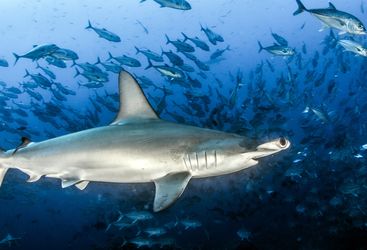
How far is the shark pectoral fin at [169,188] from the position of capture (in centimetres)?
255

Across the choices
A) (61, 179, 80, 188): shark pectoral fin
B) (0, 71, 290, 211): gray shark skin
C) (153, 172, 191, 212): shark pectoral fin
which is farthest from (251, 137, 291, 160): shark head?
(61, 179, 80, 188): shark pectoral fin

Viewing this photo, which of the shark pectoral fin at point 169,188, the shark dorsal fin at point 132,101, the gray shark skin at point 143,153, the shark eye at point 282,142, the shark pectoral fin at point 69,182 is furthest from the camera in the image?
the shark dorsal fin at point 132,101

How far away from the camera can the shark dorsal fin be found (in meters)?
3.35

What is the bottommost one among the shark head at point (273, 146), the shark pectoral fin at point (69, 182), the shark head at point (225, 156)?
the shark pectoral fin at point (69, 182)

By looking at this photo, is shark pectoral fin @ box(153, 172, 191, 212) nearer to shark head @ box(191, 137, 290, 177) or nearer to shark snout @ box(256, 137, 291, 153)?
shark head @ box(191, 137, 290, 177)

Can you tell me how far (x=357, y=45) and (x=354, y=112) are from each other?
669 cm

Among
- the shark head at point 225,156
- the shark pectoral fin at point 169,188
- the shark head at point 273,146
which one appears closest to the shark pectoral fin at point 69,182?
the shark pectoral fin at point 169,188

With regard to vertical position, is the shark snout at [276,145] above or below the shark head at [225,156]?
above

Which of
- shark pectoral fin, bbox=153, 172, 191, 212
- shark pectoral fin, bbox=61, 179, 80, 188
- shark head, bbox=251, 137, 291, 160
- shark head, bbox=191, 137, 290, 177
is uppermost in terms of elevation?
shark head, bbox=251, 137, 291, 160

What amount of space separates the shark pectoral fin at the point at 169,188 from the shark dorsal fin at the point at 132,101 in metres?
0.82

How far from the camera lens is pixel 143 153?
2.87 meters

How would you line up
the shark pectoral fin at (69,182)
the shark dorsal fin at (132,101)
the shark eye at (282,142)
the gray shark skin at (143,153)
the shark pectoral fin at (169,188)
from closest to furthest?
the shark eye at (282,142) < the shark pectoral fin at (169,188) < the gray shark skin at (143,153) < the shark pectoral fin at (69,182) < the shark dorsal fin at (132,101)

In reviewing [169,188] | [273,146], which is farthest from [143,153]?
[273,146]

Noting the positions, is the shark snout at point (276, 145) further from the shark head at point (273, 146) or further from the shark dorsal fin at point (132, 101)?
the shark dorsal fin at point (132, 101)
